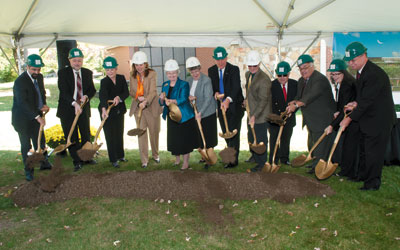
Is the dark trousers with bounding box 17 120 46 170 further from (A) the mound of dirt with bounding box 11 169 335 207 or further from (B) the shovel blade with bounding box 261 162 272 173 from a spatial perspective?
(B) the shovel blade with bounding box 261 162 272 173

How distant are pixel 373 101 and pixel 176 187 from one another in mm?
2685

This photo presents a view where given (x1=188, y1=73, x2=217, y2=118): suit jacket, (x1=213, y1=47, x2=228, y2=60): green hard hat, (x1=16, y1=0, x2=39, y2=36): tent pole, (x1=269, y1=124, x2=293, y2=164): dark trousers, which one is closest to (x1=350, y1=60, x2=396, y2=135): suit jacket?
(x1=269, y1=124, x2=293, y2=164): dark trousers

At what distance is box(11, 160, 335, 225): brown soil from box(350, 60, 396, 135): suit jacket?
3.19 ft

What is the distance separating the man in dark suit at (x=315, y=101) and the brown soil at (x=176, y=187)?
77 centimetres

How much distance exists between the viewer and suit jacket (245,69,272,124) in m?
4.95

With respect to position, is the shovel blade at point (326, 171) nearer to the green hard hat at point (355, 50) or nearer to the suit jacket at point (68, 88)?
the green hard hat at point (355, 50)

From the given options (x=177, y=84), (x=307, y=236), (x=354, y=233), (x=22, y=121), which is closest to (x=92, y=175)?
(x=22, y=121)

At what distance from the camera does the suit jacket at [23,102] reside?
196 inches

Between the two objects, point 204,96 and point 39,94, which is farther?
point 39,94

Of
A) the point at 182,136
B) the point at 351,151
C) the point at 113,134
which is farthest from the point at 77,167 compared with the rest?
the point at 351,151

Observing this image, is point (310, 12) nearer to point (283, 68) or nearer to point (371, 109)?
point (283, 68)

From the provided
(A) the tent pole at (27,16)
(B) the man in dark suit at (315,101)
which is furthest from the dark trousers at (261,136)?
(A) the tent pole at (27,16)

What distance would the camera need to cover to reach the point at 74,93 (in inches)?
217

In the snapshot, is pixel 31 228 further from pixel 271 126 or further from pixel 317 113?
pixel 317 113
